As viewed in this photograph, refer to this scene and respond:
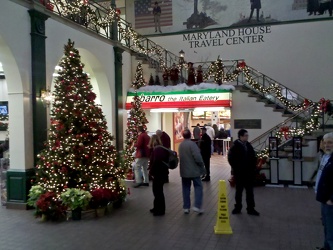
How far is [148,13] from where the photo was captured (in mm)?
19531

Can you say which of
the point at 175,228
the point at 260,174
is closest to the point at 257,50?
the point at 260,174

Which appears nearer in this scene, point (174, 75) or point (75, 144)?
point (75, 144)

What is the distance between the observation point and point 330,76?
16406 millimetres

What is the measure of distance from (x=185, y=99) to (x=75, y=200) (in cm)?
837

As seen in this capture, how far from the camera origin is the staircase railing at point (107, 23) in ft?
36.1

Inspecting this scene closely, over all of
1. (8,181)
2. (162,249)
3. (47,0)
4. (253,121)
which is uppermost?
(47,0)

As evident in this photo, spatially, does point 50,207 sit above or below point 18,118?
below

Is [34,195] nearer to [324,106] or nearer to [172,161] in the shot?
[172,161]

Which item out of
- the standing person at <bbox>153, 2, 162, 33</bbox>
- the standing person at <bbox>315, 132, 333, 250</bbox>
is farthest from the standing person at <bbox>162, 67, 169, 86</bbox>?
the standing person at <bbox>315, 132, 333, 250</bbox>

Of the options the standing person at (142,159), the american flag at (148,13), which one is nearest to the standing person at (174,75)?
the american flag at (148,13)

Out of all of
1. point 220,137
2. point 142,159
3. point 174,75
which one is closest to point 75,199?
point 142,159

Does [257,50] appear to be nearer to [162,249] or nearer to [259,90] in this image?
[259,90]

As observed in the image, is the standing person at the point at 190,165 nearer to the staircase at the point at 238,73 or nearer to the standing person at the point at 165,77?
the staircase at the point at 238,73

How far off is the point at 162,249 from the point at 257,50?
14.0 m
